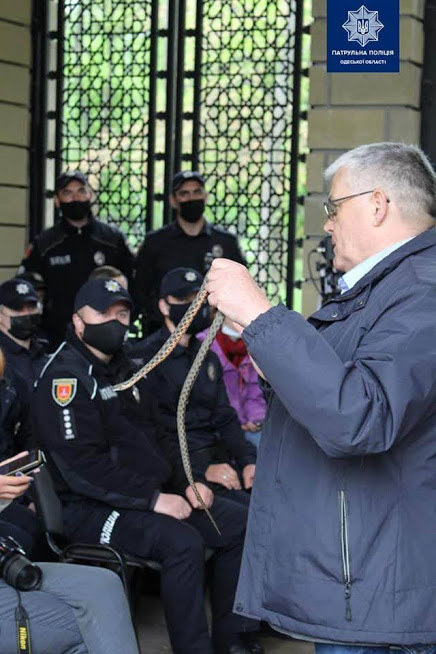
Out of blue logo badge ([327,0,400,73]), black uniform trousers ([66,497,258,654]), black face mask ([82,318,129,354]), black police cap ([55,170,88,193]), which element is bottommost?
black uniform trousers ([66,497,258,654])

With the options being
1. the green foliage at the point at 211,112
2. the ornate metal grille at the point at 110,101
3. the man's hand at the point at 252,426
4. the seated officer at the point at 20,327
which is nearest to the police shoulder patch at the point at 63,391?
the seated officer at the point at 20,327

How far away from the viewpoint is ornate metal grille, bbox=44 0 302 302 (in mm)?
8633

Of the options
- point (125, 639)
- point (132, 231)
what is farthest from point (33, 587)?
point (132, 231)

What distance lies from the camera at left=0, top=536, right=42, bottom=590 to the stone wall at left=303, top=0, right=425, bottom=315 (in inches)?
154

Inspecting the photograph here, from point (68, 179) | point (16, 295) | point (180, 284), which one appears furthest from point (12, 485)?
point (68, 179)

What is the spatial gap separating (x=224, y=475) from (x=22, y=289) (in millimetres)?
1691

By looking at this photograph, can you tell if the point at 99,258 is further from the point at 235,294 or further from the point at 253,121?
the point at 235,294

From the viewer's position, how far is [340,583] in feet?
8.48

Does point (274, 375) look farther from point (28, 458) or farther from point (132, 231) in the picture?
point (132, 231)

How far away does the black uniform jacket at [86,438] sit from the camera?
5.16 meters

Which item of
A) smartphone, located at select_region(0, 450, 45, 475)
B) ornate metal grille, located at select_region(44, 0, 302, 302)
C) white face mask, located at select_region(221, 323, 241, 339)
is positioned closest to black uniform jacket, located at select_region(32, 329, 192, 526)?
smartphone, located at select_region(0, 450, 45, 475)

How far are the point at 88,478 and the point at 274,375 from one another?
9.23ft

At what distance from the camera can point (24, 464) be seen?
4113mm

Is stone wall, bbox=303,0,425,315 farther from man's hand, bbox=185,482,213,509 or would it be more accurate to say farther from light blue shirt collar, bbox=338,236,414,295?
light blue shirt collar, bbox=338,236,414,295
